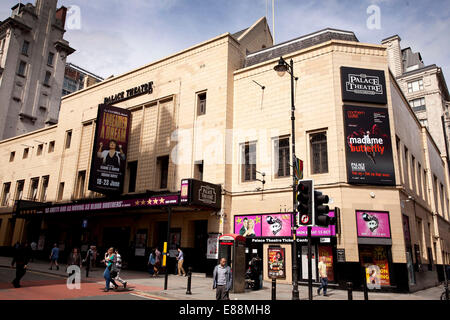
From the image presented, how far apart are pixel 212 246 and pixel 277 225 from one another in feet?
15.1

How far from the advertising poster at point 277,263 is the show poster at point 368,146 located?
5.99m

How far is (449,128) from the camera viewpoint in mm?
54500

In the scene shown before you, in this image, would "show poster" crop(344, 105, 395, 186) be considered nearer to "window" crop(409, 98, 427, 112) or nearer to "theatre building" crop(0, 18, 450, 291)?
"theatre building" crop(0, 18, 450, 291)

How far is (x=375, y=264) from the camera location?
18.0 m

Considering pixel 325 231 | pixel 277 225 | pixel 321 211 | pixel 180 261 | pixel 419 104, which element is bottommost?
pixel 180 261

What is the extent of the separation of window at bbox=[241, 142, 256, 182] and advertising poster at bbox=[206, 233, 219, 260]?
14.4 feet

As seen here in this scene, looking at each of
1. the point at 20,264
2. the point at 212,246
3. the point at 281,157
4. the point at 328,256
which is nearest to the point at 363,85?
the point at 281,157

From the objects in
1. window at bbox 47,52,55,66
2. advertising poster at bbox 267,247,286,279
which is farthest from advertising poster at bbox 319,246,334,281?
window at bbox 47,52,55,66

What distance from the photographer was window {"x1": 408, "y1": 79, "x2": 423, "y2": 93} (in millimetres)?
54250

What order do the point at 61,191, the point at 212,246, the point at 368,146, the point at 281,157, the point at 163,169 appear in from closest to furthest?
1. the point at 368,146
2. the point at 212,246
3. the point at 281,157
4. the point at 163,169
5. the point at 61,191

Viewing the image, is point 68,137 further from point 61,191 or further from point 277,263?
point 277,263

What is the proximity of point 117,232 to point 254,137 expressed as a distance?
14.7 m
